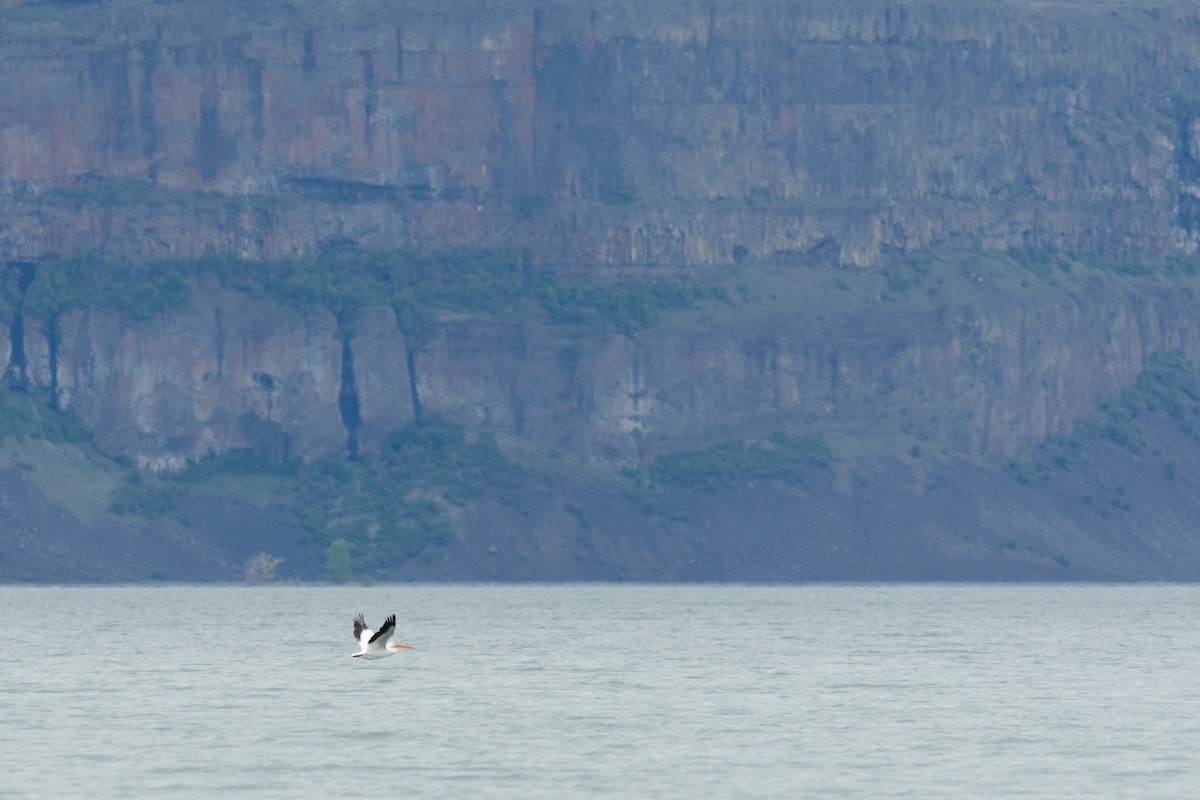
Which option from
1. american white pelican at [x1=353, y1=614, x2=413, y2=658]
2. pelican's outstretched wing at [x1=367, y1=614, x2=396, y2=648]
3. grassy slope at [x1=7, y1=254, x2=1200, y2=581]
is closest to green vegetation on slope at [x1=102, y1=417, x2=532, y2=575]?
grassy slope at [x1=7, y1=254, x2=1200, y2=581]

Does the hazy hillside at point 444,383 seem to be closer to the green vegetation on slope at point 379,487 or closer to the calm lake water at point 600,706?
the green vegetation on slope at point 379,487

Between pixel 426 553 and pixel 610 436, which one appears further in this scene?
pixel 610 436

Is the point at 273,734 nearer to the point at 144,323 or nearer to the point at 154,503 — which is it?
the point at 154,503

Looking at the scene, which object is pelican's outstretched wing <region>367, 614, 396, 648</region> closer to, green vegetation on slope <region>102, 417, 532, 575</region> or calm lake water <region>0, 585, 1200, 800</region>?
calm lake water <region>0, 585, 1200, 800</region>

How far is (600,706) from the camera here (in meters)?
83.8

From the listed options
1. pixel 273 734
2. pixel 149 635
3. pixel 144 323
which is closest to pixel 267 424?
pixel 144 323

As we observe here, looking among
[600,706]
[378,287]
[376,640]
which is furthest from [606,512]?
[376,640]

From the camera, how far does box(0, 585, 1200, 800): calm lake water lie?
68.2m

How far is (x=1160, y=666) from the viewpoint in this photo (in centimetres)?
10200

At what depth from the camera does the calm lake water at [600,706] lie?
224ft

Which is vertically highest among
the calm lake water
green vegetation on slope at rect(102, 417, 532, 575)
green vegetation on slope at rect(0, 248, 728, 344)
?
green vegetation on slope at rect(0, 248, 728, 344)

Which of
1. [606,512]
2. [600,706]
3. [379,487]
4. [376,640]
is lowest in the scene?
[600,706]

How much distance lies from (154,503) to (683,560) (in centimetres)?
2816

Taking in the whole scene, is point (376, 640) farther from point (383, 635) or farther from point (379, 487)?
point (379, 487)
